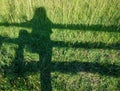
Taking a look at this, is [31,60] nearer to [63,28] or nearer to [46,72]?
[46,72]

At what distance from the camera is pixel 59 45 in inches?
213

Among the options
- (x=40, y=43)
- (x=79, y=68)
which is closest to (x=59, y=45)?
(x=40, y=43)

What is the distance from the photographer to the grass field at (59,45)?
16.4ft

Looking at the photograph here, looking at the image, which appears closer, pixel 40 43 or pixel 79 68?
pixel 79 68

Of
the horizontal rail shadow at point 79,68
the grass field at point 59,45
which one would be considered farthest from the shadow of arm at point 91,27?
the horizontal rail shadow at point 79,68

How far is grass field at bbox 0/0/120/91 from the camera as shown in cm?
498

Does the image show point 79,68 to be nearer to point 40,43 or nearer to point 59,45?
point 59,45

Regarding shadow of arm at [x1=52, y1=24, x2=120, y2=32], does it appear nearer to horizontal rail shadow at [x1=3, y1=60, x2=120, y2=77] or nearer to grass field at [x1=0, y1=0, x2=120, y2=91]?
grass field at [x1=0, y1=0, x2=120, y2=91]

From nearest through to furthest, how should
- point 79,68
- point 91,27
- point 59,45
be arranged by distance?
point 79,68 < point 59,45 < point 91,27

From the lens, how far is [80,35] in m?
5.48

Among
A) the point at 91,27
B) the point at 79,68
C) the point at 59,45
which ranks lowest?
the point at 79,68

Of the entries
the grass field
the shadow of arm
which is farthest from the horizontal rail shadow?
the shadow of arm

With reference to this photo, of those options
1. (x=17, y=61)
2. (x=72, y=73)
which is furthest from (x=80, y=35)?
(x=17, y=61)

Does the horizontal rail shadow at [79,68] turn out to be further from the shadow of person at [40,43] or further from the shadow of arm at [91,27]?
the shadow of arm at [91,27]
